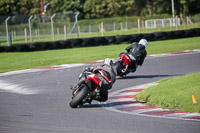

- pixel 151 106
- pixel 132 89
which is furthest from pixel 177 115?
pixel 132 89

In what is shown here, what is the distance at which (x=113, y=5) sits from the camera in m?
68.0

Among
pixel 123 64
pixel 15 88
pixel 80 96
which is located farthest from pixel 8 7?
pixel 80 96

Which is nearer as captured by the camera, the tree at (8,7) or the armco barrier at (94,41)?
the armco barrier at (94,41)

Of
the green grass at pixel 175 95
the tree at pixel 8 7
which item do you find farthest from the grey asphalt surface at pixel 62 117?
the tree at pixel 8 7

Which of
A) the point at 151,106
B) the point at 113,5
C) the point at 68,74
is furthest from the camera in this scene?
the point at 113,5

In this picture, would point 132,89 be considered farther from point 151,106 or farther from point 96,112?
point 96,112

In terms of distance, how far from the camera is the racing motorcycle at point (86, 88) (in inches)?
321

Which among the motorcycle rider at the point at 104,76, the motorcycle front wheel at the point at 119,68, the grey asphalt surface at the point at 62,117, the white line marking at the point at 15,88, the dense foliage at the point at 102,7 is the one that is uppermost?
the dense foliage at the point at 102,7

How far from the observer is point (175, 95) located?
8.83 meters

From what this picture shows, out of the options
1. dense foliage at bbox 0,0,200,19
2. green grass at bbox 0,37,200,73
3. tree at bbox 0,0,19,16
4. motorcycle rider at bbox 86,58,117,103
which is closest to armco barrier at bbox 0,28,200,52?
green grass at bbox 0,37,200,73

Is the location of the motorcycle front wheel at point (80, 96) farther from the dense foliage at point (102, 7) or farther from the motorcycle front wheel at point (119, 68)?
the dense foliage at point (102, 7)

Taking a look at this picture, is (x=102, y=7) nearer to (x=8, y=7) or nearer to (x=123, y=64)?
(x=8, y=7)

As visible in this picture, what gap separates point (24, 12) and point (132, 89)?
61551mm

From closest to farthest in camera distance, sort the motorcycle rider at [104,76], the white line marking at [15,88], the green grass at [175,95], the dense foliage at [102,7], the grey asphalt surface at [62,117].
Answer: the grey asphalt surface at [62,117]
the green grass at [175,95]
the motorcycle rider at [104,76]
the white line marking at [15,88]
the dense foliage at [102,7]
